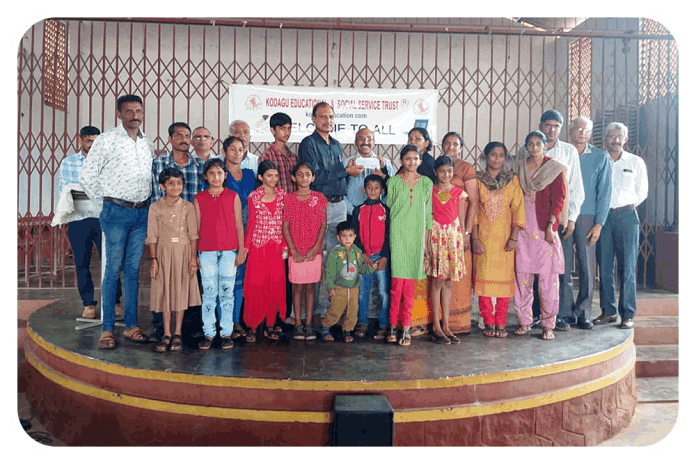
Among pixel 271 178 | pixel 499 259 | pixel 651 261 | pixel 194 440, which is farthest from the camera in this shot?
pixel 651 261

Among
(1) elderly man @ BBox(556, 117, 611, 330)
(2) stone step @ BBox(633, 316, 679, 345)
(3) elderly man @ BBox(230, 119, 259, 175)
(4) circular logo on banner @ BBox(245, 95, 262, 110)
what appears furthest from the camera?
(4) circular logo on banner @ BBox(245, 95, 262, 110)

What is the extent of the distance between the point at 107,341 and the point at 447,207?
1.80 metres

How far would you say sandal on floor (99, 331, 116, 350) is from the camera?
2662 mm

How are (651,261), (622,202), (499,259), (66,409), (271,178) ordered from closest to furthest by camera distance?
(66,409)
(271,178)
(499,259)
(622,202)
(651,261)

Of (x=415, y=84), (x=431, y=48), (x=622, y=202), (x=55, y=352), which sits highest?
(x=431, y=48)

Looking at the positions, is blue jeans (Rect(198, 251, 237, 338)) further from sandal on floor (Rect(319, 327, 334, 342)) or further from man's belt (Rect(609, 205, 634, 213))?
man's belt (Rect(609, 205, 634, 213))

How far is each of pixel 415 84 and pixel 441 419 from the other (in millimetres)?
6308

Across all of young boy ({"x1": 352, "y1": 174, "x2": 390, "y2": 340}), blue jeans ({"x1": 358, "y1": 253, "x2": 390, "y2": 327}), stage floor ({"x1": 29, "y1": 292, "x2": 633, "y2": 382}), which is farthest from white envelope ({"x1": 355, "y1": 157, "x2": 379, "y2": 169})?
stage floor ({"x1": 29, "y1": 292, "x2": 633, "y2": 382})

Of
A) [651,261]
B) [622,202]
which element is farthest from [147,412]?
[651,261]

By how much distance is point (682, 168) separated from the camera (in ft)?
7.73

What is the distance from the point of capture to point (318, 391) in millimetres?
2209

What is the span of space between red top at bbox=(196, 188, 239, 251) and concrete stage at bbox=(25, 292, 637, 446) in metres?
0.50

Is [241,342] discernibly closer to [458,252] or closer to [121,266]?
[121,266]

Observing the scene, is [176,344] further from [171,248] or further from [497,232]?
[497,232]
